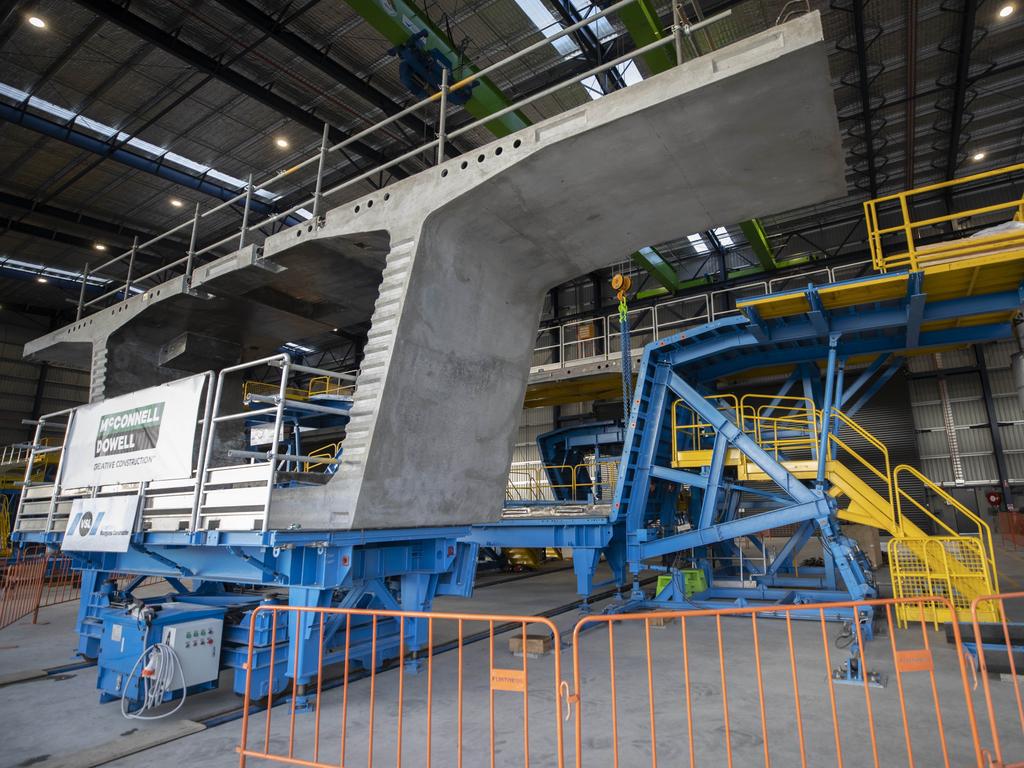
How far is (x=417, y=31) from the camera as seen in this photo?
12.3m

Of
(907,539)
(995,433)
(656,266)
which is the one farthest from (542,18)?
(995,433)

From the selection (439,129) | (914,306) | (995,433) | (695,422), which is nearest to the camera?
(439,129)

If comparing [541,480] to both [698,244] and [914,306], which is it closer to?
[698,244]

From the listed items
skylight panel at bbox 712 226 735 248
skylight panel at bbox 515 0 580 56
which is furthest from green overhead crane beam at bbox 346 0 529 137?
skylight panel at bbox 712 226 735 248

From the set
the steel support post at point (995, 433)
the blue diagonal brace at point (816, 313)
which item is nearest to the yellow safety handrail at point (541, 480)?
the blue diagonal brace at point (816, 313)

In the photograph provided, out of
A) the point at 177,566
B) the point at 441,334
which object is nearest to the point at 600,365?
the point at 441,334

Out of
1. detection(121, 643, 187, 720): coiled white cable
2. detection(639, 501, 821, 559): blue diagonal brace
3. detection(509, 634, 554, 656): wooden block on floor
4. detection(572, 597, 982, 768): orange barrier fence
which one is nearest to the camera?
detection(572, 597, 982, 768): orange barrier fence

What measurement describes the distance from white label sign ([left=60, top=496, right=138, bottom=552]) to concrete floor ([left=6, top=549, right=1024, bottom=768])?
1680 mm

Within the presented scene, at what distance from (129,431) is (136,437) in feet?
0.81

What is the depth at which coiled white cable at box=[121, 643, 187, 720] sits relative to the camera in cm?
594

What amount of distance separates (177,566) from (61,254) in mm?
25311

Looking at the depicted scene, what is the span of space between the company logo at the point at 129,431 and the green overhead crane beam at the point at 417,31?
7.34m

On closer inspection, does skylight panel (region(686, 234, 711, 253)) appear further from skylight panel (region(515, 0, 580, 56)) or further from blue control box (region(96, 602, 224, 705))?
blue control box (region(96, 602, 224, 705))

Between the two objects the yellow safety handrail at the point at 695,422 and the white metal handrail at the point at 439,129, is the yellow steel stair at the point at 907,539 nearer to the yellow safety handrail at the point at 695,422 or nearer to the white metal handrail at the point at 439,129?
the yellow safety handrail at the point at 695,422
